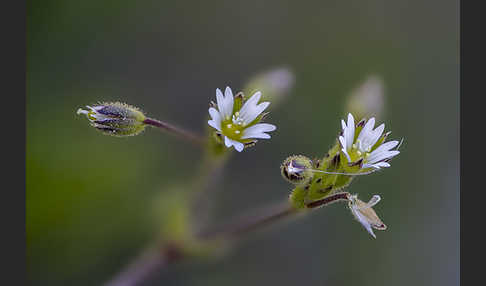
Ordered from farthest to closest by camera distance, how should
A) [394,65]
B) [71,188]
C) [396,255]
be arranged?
[394,65] → [396,255] → [71,188]

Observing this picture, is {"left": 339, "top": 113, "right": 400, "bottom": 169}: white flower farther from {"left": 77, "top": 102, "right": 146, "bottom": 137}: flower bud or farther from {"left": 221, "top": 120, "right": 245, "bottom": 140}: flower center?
{"left": 77, "top": 102, "right": 146, "bottom": 137}: flower bud

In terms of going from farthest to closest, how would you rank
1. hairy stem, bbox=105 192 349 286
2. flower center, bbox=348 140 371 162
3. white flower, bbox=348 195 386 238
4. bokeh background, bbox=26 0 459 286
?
bokeh background, bbox=26 0 459 286 → hairy stem, bbox=105 192 349 286 → flower center, bbox=348 140 371 162 → white flower, bbox=348 195 386 238

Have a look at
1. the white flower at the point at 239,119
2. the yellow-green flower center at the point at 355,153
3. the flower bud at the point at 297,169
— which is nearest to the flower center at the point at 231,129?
the white flower at the point at 239,119

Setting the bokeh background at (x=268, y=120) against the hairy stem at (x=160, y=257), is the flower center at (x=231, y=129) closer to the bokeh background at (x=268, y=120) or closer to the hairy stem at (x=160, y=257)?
the hairy stem at (x=160, y=257)

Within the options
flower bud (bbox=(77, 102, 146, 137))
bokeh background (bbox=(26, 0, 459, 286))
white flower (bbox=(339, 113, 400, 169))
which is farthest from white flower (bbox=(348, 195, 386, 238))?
bokeh background (bbox=(26, 0, 459, 286))

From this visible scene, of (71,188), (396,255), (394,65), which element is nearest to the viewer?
(71,188)

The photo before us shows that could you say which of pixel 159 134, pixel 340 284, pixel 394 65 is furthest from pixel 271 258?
pixel 394 65

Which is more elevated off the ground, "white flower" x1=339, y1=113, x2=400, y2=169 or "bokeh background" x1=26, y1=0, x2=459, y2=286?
"bokeh background" x1=26, y1=0, x2=459, y2=286

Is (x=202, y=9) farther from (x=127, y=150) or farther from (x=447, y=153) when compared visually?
(x=447, y=153)
